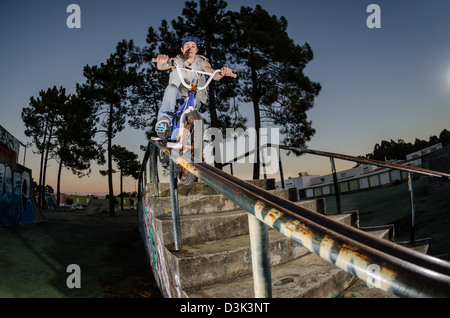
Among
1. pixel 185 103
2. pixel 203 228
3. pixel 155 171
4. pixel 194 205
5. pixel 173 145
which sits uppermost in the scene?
pixel 185 103

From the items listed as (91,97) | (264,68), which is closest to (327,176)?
(264,68)

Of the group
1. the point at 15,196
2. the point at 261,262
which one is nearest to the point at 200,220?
the point at 261,262

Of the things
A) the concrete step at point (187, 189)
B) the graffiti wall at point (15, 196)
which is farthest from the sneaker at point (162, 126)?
the graffiti wall at point (15, 196)

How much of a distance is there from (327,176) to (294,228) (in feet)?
173

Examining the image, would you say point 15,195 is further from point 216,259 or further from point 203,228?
point 216,259

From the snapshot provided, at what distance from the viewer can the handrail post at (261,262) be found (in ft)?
3.03

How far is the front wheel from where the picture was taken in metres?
3.16

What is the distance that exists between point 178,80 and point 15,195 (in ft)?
29.0

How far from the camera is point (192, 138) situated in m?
3.23

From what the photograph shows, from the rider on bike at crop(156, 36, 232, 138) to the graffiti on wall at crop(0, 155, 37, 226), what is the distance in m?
7.33

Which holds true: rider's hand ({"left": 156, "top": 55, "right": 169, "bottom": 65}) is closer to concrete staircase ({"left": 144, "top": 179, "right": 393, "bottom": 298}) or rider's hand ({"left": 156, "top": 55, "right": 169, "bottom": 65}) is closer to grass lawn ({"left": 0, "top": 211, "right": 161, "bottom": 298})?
concrete staircase ({"left": 144, "top": 179, "right": 393, "bottom": 298})

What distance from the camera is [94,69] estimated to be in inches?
723

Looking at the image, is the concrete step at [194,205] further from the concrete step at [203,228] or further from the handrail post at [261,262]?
the handrail post at [261,262]
